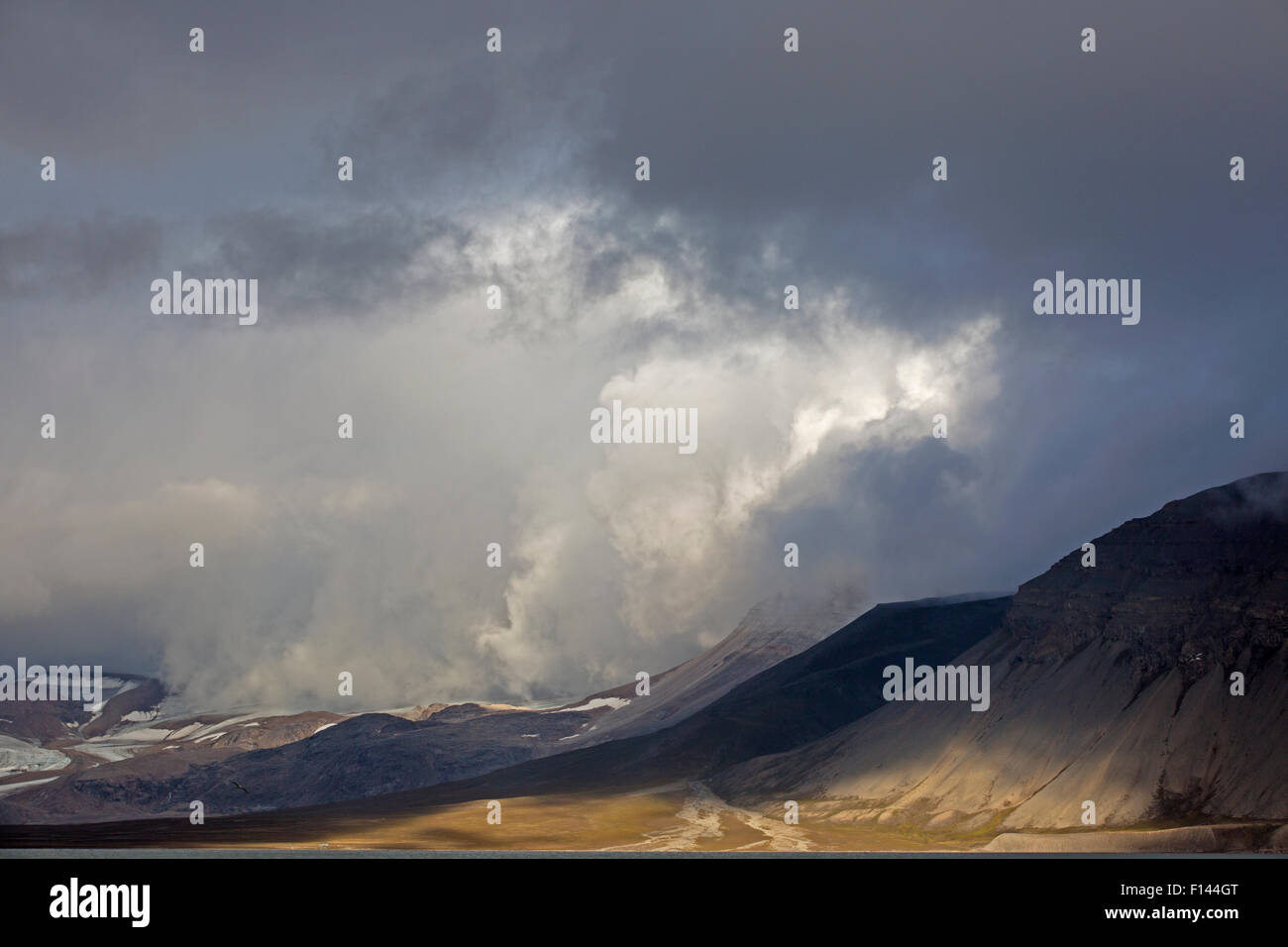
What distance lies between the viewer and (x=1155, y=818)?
465 feet

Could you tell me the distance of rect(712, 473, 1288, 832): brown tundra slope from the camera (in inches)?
5753

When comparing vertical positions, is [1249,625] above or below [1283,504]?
below

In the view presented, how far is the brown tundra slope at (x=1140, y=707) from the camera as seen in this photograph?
5753 inches

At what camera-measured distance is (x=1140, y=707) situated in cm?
16412
